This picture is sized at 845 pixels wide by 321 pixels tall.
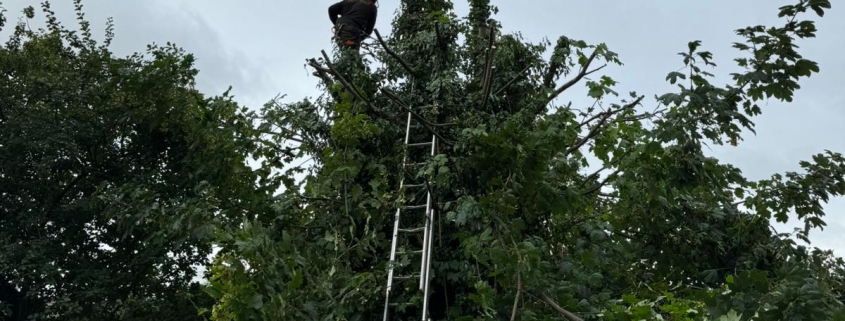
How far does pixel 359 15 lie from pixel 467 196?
10.6 feet

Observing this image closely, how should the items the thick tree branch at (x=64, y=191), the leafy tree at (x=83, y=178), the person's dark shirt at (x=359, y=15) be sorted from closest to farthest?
the person's dark shirt at (x=359, y=15) → the leafy tree at (x=83, y=178) → the thick tree branch at (x=64, y=191)

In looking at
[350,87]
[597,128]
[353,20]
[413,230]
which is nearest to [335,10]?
[353,20]

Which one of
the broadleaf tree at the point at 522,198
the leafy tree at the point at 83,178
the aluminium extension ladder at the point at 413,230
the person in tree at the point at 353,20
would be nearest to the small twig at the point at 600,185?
the broadleaf tree at the point at 522,198

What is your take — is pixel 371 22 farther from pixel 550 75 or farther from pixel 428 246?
pixel 428 246

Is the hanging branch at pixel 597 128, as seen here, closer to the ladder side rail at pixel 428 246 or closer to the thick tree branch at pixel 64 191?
the ladder side rail at pixel 428 246

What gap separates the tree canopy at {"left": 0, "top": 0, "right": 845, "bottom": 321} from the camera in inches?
224

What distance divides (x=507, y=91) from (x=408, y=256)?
7.79 ft

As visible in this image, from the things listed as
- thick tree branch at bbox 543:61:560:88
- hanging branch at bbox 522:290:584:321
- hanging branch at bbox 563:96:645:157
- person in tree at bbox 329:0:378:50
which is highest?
person in tree at bbox 329:0:378:50

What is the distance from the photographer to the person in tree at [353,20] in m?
8.55

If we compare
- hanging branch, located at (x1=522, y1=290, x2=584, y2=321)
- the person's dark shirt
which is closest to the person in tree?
the person's dark shirt

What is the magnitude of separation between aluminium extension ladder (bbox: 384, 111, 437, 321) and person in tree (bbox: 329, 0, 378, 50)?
1390 millimetres

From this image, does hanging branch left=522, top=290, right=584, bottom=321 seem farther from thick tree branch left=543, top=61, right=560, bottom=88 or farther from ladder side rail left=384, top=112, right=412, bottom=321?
thick tree branch left=543, top=61, right=560, bottom=88

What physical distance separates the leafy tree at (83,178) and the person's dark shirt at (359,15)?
8.26ft

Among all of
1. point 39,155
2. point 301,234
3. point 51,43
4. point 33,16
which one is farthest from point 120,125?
point 301,234
